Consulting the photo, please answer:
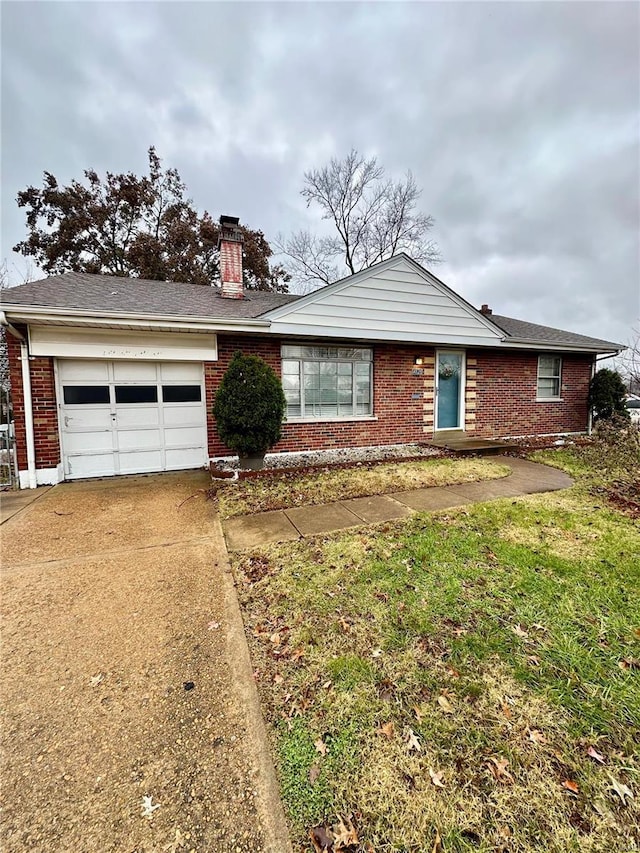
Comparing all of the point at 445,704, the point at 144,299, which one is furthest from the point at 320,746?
the point at 144,299

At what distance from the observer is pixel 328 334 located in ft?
24.8

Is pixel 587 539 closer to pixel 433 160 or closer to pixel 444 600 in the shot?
pixel 444 600

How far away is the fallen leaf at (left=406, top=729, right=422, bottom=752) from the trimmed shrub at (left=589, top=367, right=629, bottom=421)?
11812 millimetres

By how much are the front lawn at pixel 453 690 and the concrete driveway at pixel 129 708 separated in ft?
0.62

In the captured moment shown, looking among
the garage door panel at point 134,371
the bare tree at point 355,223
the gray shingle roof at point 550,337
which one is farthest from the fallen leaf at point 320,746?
the bare tree at point 355,223

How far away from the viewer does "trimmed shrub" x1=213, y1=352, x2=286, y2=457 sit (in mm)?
6191

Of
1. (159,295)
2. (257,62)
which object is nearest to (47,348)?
(159,295)

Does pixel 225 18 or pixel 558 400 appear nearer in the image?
pixel 225 18

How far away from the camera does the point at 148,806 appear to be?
1454 millimetres

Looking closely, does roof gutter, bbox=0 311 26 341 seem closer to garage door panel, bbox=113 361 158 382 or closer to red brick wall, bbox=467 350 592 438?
garage door panel, bbox=113 361 158 382

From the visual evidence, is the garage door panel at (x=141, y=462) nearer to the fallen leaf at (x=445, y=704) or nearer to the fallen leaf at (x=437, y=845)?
the fallen leaf at (x=445, y=704)

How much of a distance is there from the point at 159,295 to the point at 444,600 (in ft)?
26.1

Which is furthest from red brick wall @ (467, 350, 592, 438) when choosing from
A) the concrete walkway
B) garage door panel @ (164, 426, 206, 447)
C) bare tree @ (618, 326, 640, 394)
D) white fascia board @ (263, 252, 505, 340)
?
garage door panel @ (164, 426, 206, 447)

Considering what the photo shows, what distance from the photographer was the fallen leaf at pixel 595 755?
160 cm
